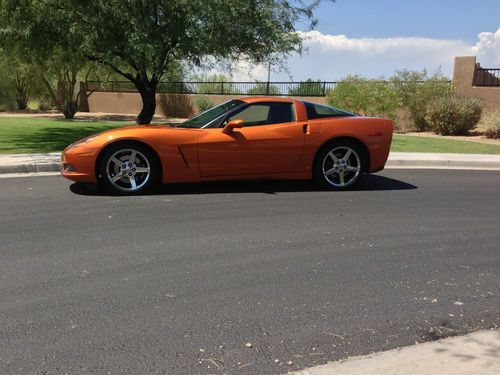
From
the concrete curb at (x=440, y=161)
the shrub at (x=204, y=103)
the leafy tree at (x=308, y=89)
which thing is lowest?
the concrete curb at (x=440, y=161)

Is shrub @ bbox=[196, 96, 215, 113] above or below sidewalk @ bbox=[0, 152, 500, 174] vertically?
above

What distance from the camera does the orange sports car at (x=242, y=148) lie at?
7.26 m

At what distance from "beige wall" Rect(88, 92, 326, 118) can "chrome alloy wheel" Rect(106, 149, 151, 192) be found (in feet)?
76.0

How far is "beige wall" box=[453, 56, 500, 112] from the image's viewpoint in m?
22.3

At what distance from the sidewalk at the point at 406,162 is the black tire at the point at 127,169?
2.79m

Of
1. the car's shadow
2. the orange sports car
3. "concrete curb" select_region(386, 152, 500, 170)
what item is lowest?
the car's shadow

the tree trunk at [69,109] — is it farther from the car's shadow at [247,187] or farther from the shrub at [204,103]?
the car's shadow at [247,187]

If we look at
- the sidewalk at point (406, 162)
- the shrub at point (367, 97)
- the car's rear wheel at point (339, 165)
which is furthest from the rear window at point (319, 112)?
the shrub at point (367, 97)

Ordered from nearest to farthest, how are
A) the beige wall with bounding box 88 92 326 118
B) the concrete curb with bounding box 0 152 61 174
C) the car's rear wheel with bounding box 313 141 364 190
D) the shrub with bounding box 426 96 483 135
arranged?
the car's rear wheel with bounding box 313 141 364 190, the concrete curb with bounding box 0 152 61 174, the shrub with bounding box 426 96 483 135, the beige wall with bounding box 88 92 326 118

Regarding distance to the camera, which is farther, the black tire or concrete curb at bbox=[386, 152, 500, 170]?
concrete curb at bbox=[386, 152, 500, 170]

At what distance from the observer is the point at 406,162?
11.7 metres

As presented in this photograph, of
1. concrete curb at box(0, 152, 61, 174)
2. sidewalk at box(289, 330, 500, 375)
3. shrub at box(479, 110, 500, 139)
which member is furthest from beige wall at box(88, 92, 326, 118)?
sidewalk at box(289, 330, 500, 375)

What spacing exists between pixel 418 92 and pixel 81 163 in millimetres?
18068

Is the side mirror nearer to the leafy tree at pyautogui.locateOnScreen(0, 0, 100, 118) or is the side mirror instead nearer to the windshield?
the windshield
